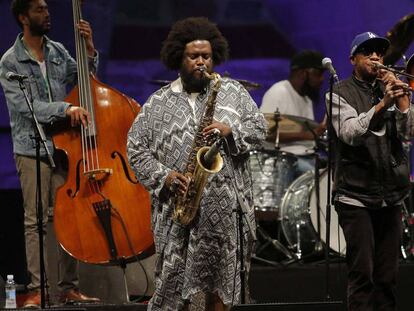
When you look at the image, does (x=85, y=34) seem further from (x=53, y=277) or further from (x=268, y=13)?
(x=268, y=13)

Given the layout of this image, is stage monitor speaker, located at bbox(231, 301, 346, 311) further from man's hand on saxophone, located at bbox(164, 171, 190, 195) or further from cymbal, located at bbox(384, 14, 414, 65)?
cymbal, located at bbox(384, 14, 414, 65)

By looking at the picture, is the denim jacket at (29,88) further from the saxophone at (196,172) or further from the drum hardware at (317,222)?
the drum hardware at (317,222)

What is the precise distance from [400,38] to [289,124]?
1.23 metres

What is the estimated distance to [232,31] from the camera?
9.55 meters

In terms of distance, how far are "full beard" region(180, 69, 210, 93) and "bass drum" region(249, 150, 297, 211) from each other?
305 centimetres

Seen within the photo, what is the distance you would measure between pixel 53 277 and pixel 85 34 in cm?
173

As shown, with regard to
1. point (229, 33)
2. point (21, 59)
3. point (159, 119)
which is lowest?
point (159, 119)

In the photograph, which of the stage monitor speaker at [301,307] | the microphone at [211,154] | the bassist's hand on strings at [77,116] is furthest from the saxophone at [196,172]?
the bassist's hand on strings at [77,116]

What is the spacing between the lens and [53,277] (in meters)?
7.02

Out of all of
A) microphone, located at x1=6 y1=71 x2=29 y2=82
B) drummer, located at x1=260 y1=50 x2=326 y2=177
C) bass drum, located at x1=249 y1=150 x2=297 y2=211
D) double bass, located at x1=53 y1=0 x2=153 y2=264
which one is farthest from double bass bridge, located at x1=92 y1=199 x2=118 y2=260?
drummer, located at x1=260 y1=50 x2=326 y2=177

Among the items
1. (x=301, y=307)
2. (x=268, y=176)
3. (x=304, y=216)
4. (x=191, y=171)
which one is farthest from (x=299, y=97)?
(x=301, y=307)

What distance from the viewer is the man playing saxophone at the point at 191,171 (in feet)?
17.9

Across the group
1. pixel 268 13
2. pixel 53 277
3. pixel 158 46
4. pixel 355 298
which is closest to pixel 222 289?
pixel 355 298

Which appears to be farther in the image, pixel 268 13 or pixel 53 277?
pixel 268 13
